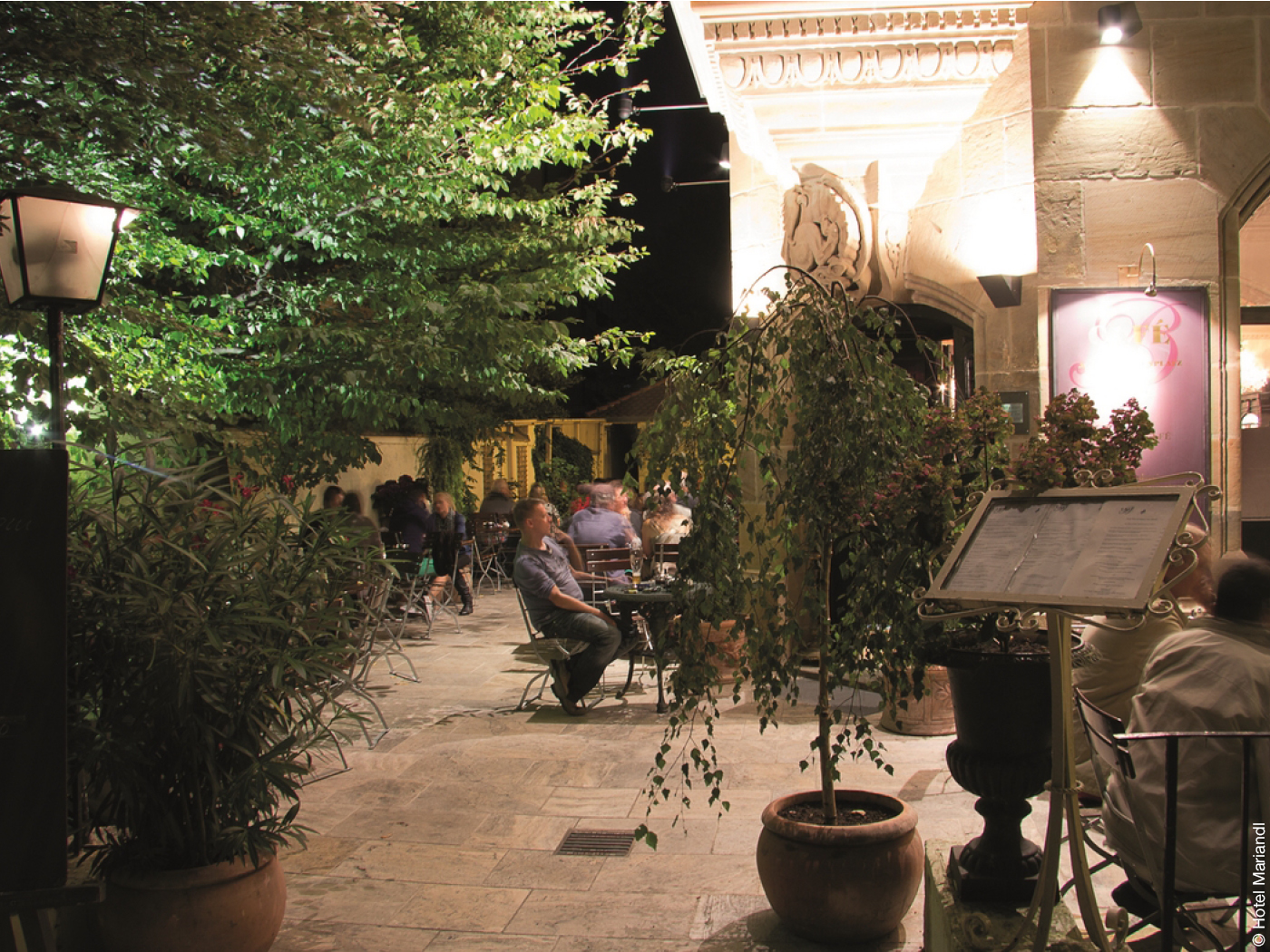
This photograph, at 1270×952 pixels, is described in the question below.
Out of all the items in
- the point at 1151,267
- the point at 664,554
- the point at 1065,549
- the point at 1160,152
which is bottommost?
the point at 664,554

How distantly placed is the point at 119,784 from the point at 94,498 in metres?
1.04

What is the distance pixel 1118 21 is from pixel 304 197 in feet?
20.2

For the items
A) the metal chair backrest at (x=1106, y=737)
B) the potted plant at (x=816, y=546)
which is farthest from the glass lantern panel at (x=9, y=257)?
the metal chair backrest at (x=1106, y=737)

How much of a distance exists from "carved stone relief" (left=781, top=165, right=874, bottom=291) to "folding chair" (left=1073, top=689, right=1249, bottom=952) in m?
4.37

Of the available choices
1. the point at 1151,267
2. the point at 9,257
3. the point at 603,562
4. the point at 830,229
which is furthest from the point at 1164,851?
the point at 603,562

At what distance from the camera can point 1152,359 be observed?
5910mm

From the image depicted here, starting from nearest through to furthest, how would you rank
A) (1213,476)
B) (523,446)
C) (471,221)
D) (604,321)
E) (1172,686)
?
(1172,686), (1213,476), (471,221), (523,446), (604,321)

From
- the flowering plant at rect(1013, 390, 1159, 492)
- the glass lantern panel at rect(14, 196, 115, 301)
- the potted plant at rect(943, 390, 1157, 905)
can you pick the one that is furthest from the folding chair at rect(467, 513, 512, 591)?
the flowering plant at rect(1013, 390, 1159, 492)

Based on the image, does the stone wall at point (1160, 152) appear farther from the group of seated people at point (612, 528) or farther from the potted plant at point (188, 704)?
the potted plant at point (188, 704)

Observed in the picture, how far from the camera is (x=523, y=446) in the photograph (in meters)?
23.9

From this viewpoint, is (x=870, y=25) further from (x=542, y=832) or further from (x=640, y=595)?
(x=542, y=832)

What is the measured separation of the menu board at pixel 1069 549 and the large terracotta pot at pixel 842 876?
3.94ft

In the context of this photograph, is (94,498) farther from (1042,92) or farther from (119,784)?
(1042,92)

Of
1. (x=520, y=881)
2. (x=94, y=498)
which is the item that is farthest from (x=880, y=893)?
(x=94, y=498)
